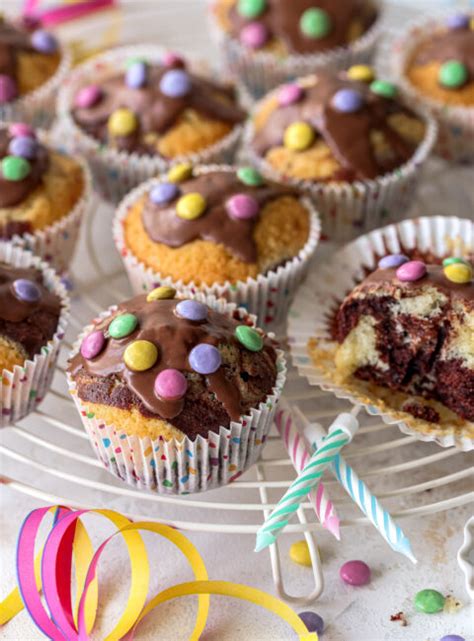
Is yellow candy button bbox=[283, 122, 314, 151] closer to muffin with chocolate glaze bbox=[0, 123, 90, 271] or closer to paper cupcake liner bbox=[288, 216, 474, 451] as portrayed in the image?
paper cupcake liner bbox=[288, 216, 474, 451]

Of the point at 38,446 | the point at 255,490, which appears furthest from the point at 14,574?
the point at 255,490

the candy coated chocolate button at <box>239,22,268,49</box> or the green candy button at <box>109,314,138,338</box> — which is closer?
the green candy button at <box>109,314,138,338</box>

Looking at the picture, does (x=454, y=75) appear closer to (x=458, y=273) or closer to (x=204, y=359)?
(x=458, y=273)

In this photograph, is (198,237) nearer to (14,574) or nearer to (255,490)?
(255,490)

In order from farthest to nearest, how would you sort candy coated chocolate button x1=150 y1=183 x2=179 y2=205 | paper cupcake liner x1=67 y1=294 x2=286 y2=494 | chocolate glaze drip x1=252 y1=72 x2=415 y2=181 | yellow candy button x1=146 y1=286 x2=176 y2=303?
1. chocolate glaze drip x1=252 y1=72 x2=415 y2=181
2. candy coated chocolate button x1=150 y1=183 x2=179 y2=205
3. yellow candy button x1=146 y1=286 x2=176 y2=303
4. paper cupcake liner x1=67 y1=294 x2=286 y2=494

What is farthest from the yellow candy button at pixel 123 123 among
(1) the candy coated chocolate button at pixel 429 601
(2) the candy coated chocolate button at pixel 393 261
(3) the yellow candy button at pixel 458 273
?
(1) the candy coated chocolate button at pixel 429 601

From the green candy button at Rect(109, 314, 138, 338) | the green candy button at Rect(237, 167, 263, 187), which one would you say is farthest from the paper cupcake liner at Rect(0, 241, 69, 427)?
the green candy button at Rect(237, 167, 263, 187)
